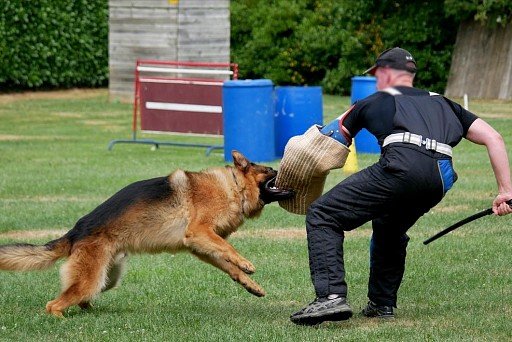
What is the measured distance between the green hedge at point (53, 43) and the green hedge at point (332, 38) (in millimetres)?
5188

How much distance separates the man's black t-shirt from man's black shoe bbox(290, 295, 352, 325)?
3.23 feet

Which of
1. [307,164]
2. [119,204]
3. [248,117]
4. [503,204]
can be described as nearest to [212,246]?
[119,204]

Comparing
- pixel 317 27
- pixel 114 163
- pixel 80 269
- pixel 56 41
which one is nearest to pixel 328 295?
pixel 80 269

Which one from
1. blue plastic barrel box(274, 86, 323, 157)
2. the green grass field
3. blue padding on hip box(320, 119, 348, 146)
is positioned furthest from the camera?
blue plastic barrel box(274, 86, 323, 157)

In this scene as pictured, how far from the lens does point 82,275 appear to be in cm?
664

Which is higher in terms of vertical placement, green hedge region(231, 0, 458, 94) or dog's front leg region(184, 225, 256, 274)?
green hedge region(231, 0, 458, 94)

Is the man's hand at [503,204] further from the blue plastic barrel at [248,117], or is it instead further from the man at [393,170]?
the blue plastic barrel at [248,117]

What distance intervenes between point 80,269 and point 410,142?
2.34 metres

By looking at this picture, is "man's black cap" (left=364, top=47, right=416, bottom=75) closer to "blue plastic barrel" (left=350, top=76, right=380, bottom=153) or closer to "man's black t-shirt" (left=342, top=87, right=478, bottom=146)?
"man's black t-shirt" (left=342, top=87, right=478, bottom=146)

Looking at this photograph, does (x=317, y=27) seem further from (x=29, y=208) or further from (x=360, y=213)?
(x=360, y=213)

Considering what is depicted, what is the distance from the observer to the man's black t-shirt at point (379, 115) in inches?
234

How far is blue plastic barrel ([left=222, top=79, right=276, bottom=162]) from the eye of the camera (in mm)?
15422

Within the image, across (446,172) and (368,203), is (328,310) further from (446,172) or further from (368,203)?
(446,172)

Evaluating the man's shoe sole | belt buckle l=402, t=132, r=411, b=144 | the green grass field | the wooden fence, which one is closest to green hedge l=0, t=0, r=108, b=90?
the wooden fence
